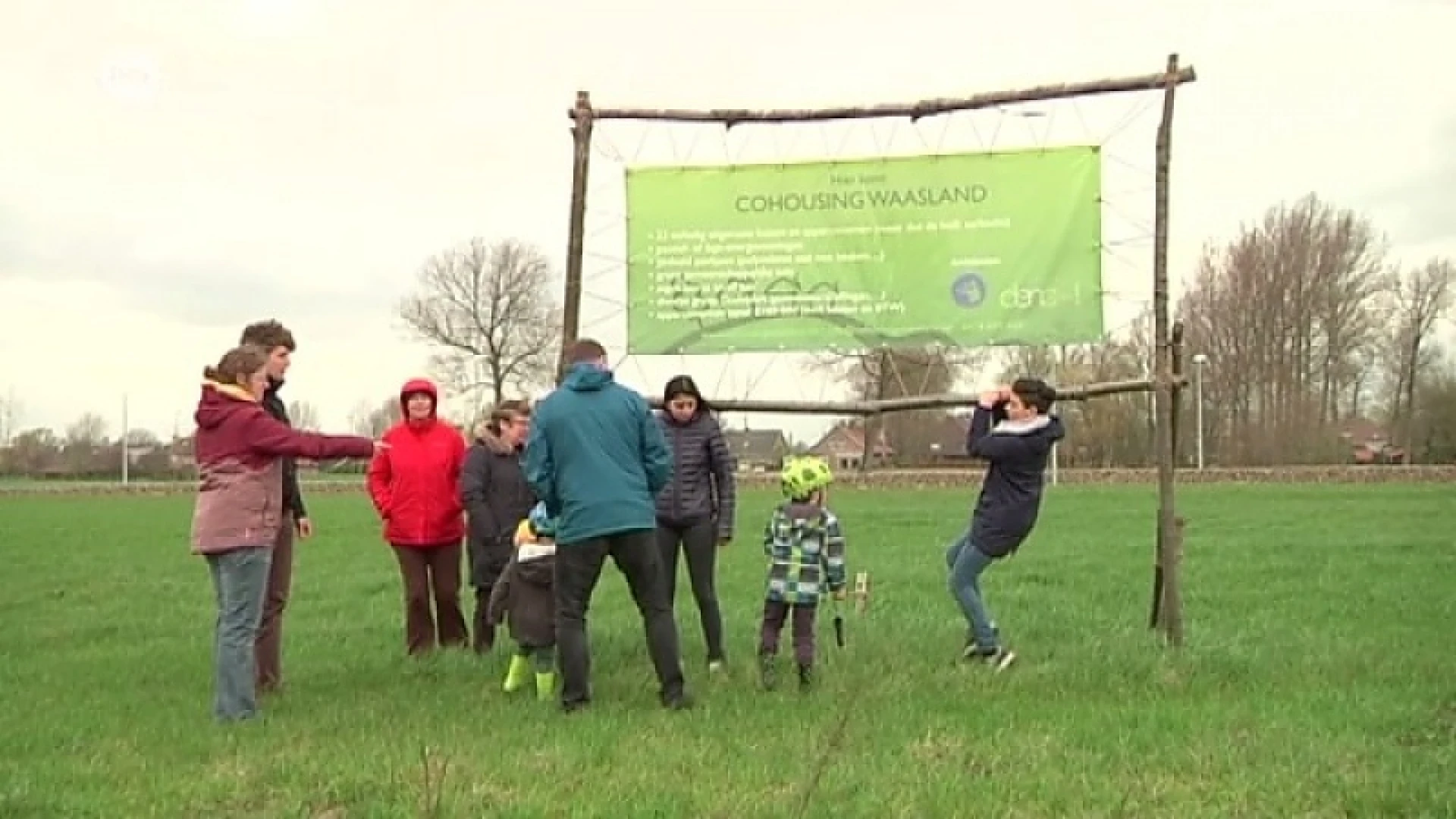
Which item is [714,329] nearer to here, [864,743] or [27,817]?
[864,743]

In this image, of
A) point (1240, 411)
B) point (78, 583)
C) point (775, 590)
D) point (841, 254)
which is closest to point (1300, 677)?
point (775, 590)

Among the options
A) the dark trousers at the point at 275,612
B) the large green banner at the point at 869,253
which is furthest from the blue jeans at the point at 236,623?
the large green banner at the point at 869,253

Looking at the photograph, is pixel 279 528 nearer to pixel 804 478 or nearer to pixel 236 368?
pixel 236 368

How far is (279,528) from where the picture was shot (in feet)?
27.7

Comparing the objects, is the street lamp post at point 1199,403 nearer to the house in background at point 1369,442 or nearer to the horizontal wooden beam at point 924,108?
the house in background at point 1369,442

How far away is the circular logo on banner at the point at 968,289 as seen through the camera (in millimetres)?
9914

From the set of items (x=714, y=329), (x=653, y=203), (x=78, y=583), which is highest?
(x=653, y=203)

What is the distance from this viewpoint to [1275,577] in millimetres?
15156

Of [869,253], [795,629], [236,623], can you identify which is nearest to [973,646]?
[795,629]

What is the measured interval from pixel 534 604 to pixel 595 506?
1.06 meters

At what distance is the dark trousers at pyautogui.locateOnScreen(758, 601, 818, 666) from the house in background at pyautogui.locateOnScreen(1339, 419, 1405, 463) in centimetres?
6026

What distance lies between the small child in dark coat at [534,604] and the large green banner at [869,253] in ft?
6.31

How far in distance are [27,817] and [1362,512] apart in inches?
1058

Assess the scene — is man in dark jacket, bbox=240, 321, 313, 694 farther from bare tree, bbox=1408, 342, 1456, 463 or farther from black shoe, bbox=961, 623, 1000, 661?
bare tree, bbox=1408, 342, 1456, 463
